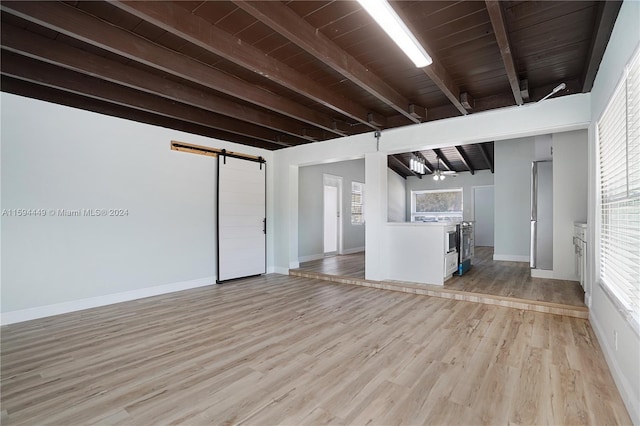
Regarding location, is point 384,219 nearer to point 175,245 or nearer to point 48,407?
point 175,245

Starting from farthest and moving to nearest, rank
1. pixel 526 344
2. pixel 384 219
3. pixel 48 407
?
pixel 384 219, pixel 526 344, pixel 48 407

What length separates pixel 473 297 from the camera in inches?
163

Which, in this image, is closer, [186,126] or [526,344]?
[526,344]

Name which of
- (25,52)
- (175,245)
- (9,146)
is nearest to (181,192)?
(175,245)

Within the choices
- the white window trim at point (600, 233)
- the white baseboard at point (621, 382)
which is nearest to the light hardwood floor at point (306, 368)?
the white baseboard at point (621, 382)

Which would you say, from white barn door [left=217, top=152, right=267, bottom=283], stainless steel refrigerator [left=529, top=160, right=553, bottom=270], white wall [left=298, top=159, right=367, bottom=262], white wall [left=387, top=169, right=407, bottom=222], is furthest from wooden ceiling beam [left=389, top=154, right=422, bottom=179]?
Result: white barn door [left=217, top=152, right=267, bottom=283]

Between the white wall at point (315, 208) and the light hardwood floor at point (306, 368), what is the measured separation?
12.3 ft

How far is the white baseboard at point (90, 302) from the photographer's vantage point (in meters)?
3.38

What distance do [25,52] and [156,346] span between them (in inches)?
108

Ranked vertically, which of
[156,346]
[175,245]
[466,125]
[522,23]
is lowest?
[156,346]

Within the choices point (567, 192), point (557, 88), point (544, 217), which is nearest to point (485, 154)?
point (544, 217)

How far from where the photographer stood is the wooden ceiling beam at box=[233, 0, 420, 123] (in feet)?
6.99

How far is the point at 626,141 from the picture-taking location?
199 centimetres

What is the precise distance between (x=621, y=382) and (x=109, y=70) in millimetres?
4847
